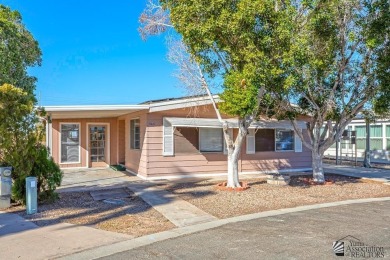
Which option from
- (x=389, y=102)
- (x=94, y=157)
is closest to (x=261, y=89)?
(x=389, y=102)

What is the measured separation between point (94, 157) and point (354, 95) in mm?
11024

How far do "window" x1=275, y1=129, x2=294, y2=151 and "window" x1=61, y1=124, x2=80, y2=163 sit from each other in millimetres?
8636

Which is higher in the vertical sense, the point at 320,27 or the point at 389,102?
the point at 320,27

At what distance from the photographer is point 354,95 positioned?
11453 mm

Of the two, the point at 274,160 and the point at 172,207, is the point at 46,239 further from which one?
the point at 274,160

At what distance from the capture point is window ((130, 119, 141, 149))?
13.6 meters

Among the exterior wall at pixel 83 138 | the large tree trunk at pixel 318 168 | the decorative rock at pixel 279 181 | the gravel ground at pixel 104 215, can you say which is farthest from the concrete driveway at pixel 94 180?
the large tree trunk at pixel 318 168

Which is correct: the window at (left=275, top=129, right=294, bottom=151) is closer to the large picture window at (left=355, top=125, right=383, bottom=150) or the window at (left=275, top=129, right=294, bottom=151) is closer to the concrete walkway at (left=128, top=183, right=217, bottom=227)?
the concrete walkway at (left=128, top=183, right=217, bottom=227)

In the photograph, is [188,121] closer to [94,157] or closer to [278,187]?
[278,187]

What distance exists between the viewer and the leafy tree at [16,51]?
8789 mm

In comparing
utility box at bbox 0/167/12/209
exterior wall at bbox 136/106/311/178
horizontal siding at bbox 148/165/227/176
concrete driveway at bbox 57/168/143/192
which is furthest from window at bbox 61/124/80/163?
utility box at bbox 0/167/12/209

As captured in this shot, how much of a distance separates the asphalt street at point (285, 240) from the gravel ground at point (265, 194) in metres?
1.15

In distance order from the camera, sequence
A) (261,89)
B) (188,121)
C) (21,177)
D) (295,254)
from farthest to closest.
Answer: (188,121)
(261,89)
(21,177)
(295,254)

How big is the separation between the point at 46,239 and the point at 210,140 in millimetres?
8724
